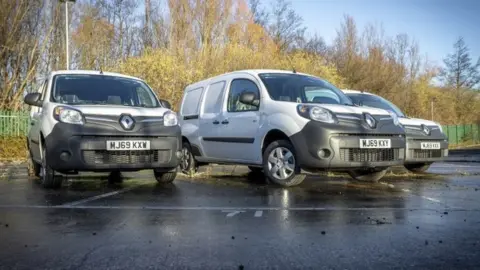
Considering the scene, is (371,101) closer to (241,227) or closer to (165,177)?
(165,177)

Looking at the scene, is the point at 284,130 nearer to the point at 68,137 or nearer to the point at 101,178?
the point at 68,137

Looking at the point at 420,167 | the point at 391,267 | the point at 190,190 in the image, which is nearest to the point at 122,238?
the point at 391,267

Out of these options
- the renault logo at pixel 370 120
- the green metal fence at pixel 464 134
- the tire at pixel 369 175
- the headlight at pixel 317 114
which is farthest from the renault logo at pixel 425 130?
the green metal fence at pixel 464 134

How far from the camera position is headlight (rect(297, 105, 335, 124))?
7.04 meters

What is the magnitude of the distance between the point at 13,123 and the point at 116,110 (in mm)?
17708

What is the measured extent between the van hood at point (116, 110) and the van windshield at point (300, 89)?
5.65 feet

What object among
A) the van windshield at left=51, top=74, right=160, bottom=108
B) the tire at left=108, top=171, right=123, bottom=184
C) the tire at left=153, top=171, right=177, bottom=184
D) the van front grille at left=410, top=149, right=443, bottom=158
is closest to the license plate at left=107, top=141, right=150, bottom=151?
the tire at left=153, top=171, right=177, bottom=184

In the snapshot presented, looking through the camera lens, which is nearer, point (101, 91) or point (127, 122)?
point (127, 122)

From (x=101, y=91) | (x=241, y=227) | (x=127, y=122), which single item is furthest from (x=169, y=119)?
(x=241, y=227)

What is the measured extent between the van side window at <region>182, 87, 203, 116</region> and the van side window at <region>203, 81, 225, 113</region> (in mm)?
363

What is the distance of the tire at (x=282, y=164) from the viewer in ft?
23.8

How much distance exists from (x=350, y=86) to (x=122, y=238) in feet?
150

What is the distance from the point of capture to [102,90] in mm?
8133

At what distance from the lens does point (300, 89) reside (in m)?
8.08
